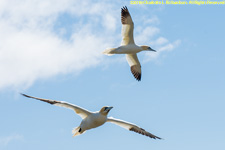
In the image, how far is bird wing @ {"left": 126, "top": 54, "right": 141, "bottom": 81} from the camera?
2319 cm

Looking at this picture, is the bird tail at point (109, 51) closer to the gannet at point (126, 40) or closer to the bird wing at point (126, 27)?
the gannet at point (126, 40)

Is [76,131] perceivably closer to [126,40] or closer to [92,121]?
[92,121]

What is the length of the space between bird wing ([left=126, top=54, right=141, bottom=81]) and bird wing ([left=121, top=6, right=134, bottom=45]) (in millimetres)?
2016

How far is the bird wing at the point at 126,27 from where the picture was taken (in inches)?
827

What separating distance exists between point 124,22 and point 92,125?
7.00 meters

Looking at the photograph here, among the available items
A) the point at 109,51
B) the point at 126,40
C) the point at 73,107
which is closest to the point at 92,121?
the point at 73,107

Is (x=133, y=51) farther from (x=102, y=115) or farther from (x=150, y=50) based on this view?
(x=102, y=115)

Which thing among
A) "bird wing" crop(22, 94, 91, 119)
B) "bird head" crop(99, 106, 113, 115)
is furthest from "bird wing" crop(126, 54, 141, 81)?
"bird wing" crop(22, 94, 91, 119)

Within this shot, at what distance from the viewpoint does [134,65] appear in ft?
77.0

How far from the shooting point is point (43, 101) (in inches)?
577

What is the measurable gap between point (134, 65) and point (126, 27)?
3069 millimetres

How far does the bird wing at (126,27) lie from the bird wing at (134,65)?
2016mm

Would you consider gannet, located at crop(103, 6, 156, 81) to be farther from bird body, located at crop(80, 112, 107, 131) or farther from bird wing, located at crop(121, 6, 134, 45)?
bird body, located at crop(80, 112, 107, 131)

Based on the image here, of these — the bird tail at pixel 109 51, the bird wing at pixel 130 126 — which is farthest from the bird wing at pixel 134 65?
the bird wing at pixel 130 126
